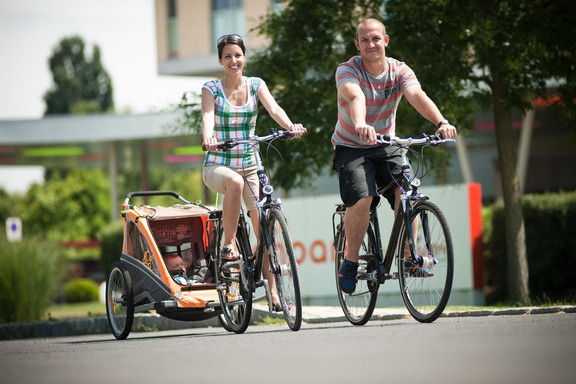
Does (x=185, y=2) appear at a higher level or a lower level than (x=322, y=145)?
higher

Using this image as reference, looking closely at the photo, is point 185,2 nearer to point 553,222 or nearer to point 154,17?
point 154,17

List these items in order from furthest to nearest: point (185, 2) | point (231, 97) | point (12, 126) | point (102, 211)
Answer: point (102, 211) < point (185, 2) < point (12, 126) < point (231, 97)

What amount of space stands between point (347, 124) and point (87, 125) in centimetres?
2304

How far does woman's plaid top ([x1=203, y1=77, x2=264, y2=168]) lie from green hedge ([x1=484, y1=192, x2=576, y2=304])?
8.76 meters

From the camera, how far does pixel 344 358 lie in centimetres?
532

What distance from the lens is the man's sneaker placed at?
7465 mm

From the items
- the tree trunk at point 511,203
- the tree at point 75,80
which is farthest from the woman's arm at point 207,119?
the tree at point 75,80

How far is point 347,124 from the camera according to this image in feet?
24.2

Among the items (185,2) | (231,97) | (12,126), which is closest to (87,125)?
(12,126)

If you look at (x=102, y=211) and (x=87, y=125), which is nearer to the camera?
(x=87, y=125)

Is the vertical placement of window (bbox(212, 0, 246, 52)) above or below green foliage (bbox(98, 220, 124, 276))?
above

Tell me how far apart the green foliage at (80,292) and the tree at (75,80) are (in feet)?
238

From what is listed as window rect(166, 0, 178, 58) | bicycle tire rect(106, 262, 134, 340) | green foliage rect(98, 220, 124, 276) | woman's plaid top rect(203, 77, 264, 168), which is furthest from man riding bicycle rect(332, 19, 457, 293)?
window rect(166, 0, 178, 58)

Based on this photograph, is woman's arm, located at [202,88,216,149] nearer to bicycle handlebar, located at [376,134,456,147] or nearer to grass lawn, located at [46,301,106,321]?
bicycle handlebar, located at [376,134,456,147]
